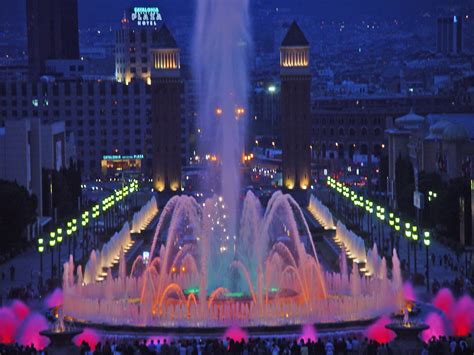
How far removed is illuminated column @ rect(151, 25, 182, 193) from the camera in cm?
10719

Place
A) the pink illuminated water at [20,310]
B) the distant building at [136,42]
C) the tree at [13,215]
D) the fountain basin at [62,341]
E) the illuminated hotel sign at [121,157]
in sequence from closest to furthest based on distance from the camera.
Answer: the fountain basin at [62,341] < the pink illuminated water at [20,310] < the tree at [13,215] < the illuminated hotel sign at [121,157] < the distant building at [136,42]

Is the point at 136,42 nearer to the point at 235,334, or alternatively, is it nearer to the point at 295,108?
the point at 295,108

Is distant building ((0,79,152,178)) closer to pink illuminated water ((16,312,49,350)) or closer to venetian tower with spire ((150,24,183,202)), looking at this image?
venetian tower with spire ((150,24,183,202))

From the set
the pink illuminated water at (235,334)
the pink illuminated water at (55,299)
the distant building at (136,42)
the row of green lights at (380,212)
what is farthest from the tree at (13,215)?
the distant building at (136,42)

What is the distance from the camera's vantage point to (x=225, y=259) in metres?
55.0

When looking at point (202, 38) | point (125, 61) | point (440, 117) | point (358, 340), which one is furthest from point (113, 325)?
point (125, 61)

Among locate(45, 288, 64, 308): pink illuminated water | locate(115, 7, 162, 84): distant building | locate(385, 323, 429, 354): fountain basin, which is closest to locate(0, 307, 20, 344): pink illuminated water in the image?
locate(45, 288, 64, 308): pink illuminated water

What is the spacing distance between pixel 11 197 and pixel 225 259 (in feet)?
72.5

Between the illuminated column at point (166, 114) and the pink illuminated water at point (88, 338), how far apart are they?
60221 millimetres

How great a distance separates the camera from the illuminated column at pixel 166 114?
107 m

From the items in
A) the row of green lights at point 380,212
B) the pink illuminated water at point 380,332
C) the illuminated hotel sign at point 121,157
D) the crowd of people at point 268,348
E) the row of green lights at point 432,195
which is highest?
the illuminated hotel sign at point 121,157

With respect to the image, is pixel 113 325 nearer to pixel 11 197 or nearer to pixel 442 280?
pixel 442 280

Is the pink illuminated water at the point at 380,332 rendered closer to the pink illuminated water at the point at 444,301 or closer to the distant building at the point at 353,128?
the pink illuminated water at the point at 444,301

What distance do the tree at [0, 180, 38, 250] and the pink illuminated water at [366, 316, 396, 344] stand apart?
29.0 metres
